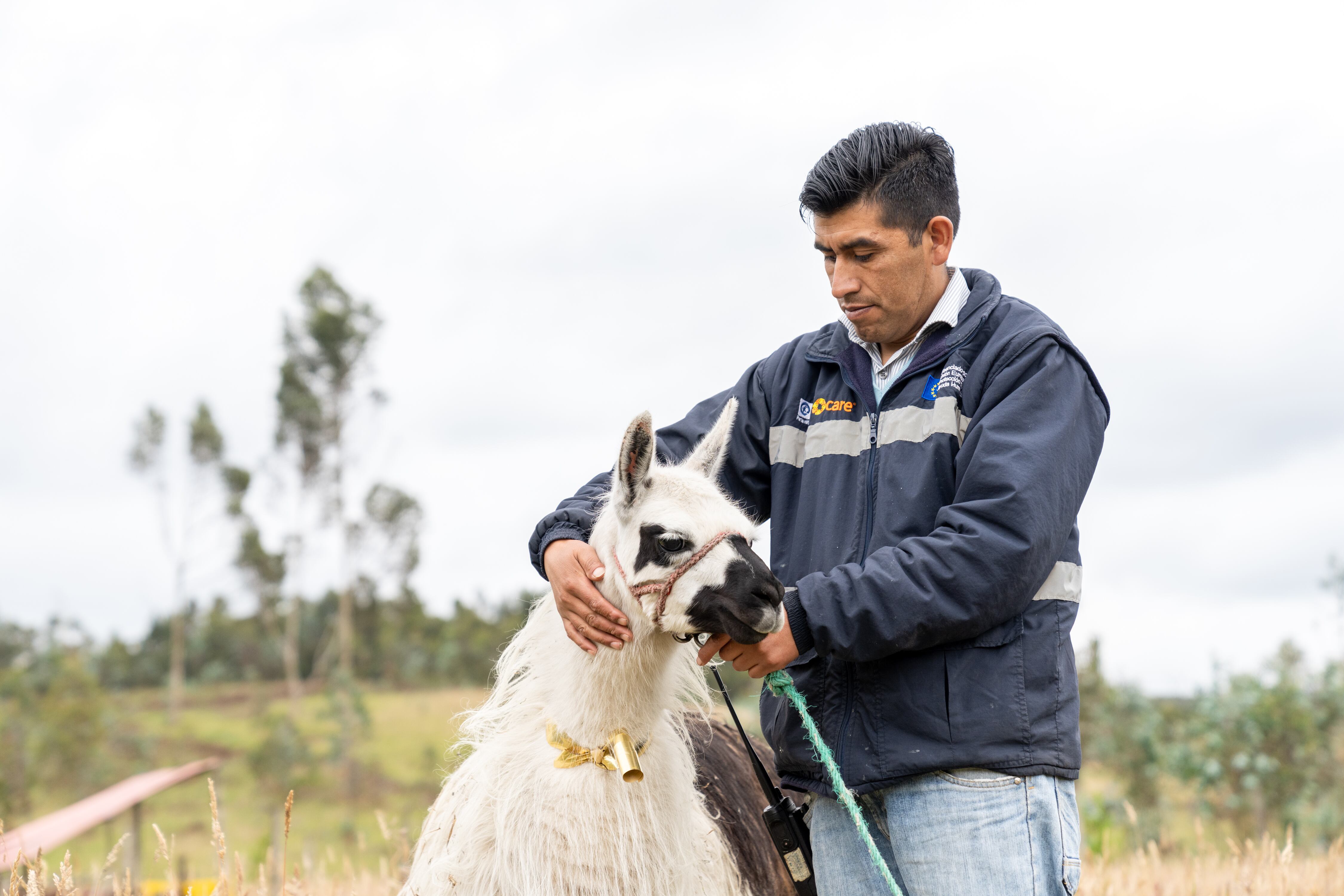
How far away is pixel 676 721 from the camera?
11.6ft

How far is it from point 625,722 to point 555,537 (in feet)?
1.86

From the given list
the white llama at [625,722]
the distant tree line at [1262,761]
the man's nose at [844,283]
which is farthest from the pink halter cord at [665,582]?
the distant tree line at [1262,761]

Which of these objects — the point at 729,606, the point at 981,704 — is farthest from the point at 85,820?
the point at 981,704

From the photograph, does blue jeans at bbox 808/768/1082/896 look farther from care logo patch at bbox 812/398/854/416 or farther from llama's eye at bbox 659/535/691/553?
care logo patch at bbox 812/398/854/416

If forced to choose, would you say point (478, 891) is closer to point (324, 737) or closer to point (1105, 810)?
point (1105, 810)

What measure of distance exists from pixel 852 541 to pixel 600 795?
0.99m

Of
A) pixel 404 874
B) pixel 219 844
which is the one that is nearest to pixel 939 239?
pixel 219 844

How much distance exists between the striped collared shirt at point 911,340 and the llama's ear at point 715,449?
430 mm

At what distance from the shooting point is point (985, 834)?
8.52ft

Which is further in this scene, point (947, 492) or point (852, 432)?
point (852, 432)

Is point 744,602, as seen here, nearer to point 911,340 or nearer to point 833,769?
point 833,769

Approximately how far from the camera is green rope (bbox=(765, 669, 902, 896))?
276 cm

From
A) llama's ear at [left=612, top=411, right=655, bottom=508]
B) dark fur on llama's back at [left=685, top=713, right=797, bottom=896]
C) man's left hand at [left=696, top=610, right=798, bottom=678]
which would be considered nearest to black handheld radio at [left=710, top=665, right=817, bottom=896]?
dark fur on llama's back at [left=685, top=713, right=797, bottom=896]

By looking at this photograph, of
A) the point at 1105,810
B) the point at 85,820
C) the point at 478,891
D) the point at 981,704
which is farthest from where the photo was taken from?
the point at 1105,810
